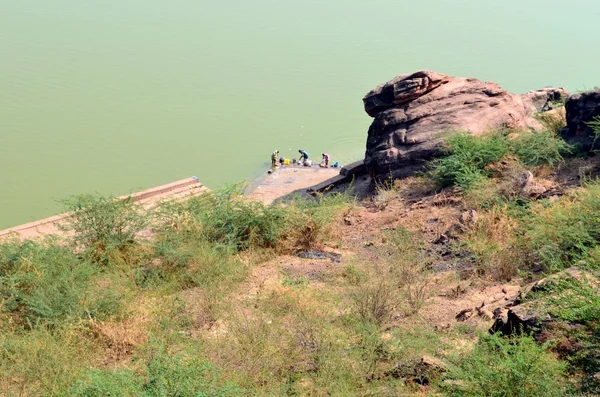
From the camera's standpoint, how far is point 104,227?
9.79 m

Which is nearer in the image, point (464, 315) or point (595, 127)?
point (464, 315)

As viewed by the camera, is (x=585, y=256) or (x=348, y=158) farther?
(x=348, y=158)

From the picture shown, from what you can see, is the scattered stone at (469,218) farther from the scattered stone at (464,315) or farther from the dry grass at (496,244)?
the scattered stone at (464,315)

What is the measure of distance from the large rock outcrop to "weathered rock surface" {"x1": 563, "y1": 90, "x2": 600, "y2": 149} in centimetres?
118

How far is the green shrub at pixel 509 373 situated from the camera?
16.8 ft

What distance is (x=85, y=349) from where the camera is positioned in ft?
23.2

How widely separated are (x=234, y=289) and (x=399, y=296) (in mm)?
2163

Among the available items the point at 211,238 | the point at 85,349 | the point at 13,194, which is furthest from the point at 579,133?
the point at 13,194

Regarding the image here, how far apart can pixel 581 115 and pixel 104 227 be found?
26.6ft

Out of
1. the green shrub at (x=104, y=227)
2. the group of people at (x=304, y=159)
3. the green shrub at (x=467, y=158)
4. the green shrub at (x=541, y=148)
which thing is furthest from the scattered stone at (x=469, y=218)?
the group of people at (x=304, y=159)

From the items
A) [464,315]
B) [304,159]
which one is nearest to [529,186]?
[464,315]

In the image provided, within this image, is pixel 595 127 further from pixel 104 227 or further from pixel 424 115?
pixel 104 227

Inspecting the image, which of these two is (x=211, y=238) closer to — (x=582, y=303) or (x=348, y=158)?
(x=582, y=303)

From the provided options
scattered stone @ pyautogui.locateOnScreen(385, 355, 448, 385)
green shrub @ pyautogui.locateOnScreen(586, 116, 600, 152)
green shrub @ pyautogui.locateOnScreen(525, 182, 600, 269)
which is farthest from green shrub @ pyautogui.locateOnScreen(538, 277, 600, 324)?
green shrub @ pyautogui.locateOnScreen(586, 116, 600, 152)
